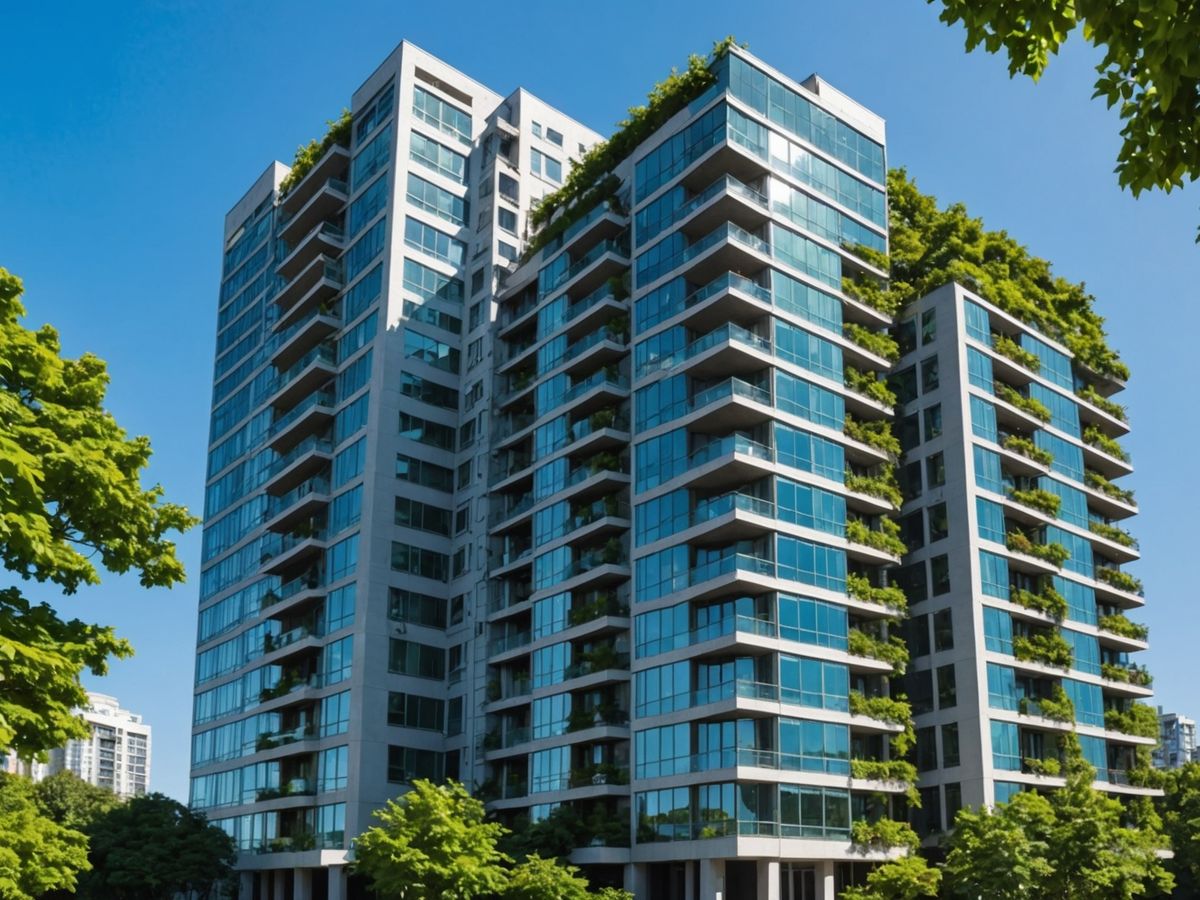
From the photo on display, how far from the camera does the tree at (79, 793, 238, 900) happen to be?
74500 mm

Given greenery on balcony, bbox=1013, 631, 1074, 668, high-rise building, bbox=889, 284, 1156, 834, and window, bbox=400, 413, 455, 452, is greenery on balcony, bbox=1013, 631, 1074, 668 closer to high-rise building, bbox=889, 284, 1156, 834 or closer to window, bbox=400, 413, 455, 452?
high-rise building, bbox=889, 284, 1156, 834

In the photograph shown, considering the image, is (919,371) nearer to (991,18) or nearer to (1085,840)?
(1085,840)

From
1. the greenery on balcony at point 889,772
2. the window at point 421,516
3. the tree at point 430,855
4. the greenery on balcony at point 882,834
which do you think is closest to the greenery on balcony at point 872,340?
the greenery on balcony at point 889,772

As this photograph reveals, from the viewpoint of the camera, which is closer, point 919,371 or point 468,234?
point 919,371

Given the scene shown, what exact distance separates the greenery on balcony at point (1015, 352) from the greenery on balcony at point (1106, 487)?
333 inches

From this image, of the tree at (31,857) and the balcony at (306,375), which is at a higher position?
the balcony at (306,375)

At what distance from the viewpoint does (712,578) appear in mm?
56156

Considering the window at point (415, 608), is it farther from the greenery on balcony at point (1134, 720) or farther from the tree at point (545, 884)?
the greenery on balcony at point (1134, 720)

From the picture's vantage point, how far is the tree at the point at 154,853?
2933 inches

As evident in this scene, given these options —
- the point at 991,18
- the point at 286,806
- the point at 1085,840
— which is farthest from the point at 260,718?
the point at 991,18

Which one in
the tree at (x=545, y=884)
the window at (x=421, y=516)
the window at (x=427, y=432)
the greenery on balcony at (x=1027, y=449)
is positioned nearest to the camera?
the tree at (x=545, y=884)

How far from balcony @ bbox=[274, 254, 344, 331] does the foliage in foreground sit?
3753cm

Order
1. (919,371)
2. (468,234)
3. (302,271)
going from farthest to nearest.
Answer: (302,271) < (468,234) < (919,371)

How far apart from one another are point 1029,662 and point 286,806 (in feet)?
133
